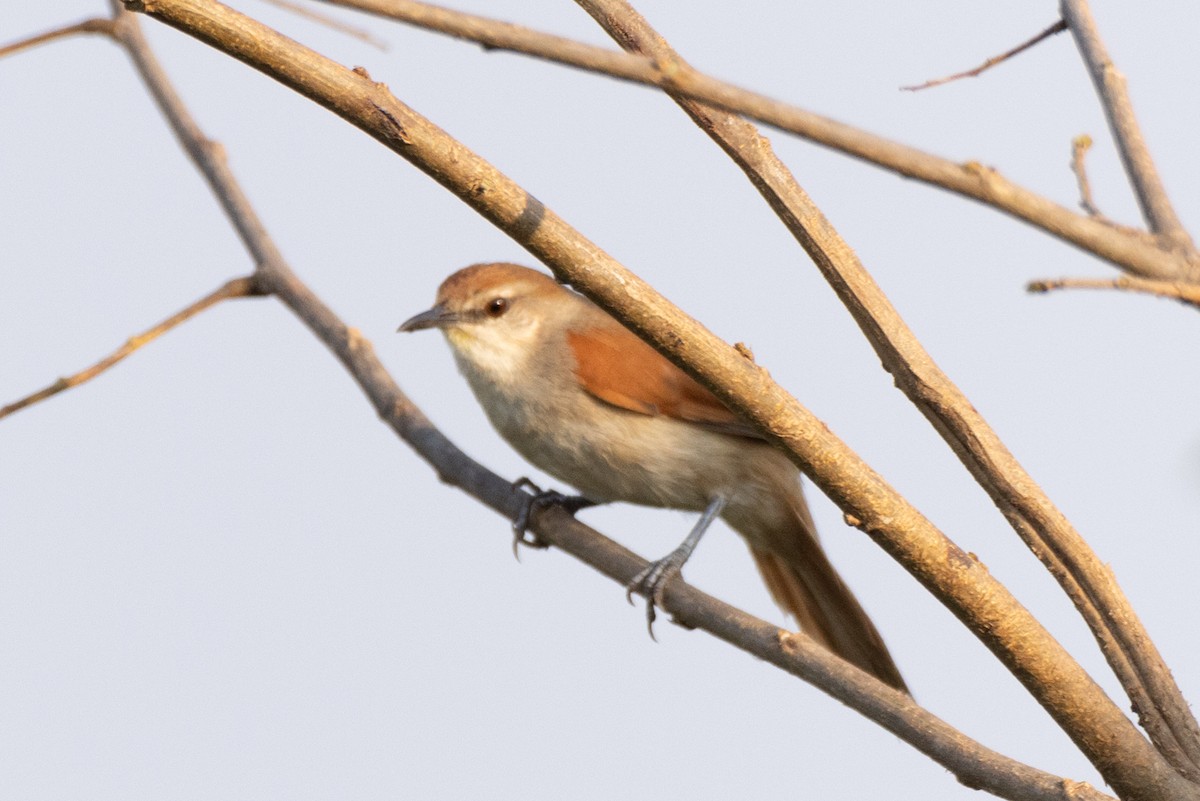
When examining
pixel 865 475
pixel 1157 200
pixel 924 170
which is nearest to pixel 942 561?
pixel 865 475

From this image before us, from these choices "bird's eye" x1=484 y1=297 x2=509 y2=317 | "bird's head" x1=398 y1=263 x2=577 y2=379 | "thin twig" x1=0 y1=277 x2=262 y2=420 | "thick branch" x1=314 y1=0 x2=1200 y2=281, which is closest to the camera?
"thick branch" x1=314 y1=0 x2=1200 y2=281

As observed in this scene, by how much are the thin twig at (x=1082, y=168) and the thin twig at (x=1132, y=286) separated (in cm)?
92

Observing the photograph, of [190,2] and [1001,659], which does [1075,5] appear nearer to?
[1001,659]

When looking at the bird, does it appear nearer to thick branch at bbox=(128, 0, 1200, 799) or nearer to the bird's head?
the bird's head

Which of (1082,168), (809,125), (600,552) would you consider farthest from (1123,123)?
(600,552)

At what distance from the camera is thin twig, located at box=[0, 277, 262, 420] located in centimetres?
406

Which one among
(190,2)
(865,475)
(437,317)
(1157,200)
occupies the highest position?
(437,317)

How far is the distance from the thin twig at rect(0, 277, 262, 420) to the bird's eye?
112 cm

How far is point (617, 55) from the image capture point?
192cm

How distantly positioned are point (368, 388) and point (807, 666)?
2585 mm

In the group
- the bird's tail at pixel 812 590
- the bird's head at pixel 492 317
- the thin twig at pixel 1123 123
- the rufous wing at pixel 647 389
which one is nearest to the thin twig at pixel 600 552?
the rufous wing at pixel 647 389

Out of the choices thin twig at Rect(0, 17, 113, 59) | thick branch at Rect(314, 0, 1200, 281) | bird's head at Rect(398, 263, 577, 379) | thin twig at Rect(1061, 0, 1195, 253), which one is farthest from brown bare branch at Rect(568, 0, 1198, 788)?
bird's head at Rect(398, 263, 577, 379)

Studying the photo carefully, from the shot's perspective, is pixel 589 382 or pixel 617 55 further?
pixel 589 382

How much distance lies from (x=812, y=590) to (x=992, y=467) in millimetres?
3084
